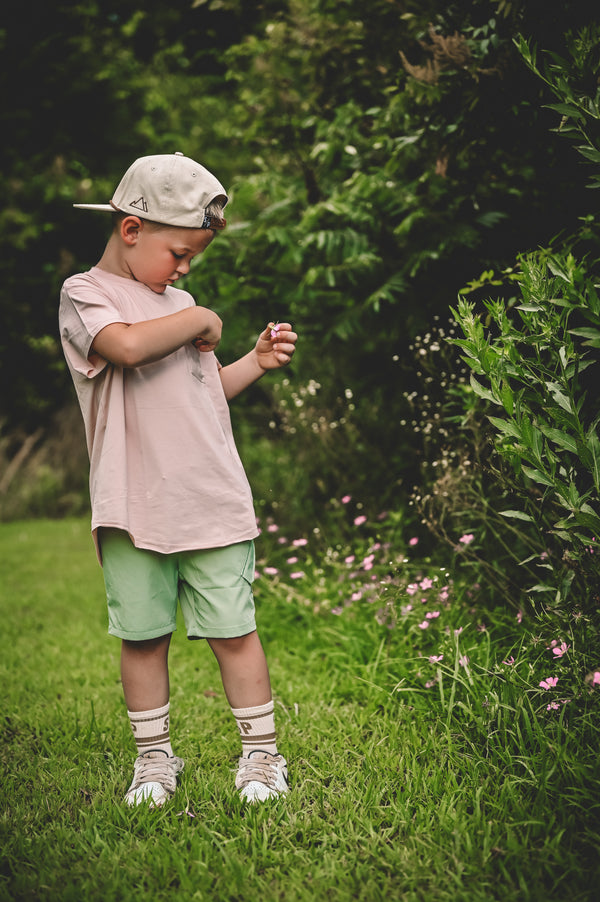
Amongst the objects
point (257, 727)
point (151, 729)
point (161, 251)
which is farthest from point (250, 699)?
point (161, 251)

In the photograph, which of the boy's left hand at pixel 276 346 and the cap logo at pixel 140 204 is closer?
the cap logo at pixel 140 204

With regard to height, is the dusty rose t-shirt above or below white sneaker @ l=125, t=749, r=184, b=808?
above

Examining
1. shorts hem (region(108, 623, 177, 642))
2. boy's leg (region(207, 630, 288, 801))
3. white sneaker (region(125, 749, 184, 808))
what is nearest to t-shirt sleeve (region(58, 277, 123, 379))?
shorts hem (region(108, 623, 177, 642))

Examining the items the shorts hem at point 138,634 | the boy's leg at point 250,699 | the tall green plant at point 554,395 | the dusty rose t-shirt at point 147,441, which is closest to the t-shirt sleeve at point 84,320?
the dusty rose t-shirt at point 147,441

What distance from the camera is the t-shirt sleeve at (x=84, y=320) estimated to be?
2041mm

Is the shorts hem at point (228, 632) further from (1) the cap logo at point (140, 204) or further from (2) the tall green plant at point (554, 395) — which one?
(1) the cap logo at point (140, 204)

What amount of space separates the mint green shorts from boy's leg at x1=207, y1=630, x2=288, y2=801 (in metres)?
0.06

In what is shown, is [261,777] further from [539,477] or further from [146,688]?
[539,477]

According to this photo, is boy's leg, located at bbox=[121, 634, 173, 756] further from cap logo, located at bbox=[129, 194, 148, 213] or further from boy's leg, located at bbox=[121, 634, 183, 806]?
cap logo, located at bbox=[129, 194, 148, 213]

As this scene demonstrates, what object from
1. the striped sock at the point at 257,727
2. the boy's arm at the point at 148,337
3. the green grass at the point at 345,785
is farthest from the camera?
the striped sock at the point at 257,727

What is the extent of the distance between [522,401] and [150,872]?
162cm

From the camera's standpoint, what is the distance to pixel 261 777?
7.07ft

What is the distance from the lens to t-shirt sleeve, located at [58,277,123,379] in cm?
204

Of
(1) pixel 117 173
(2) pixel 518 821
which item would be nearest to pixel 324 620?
(2) pixel 518 821
